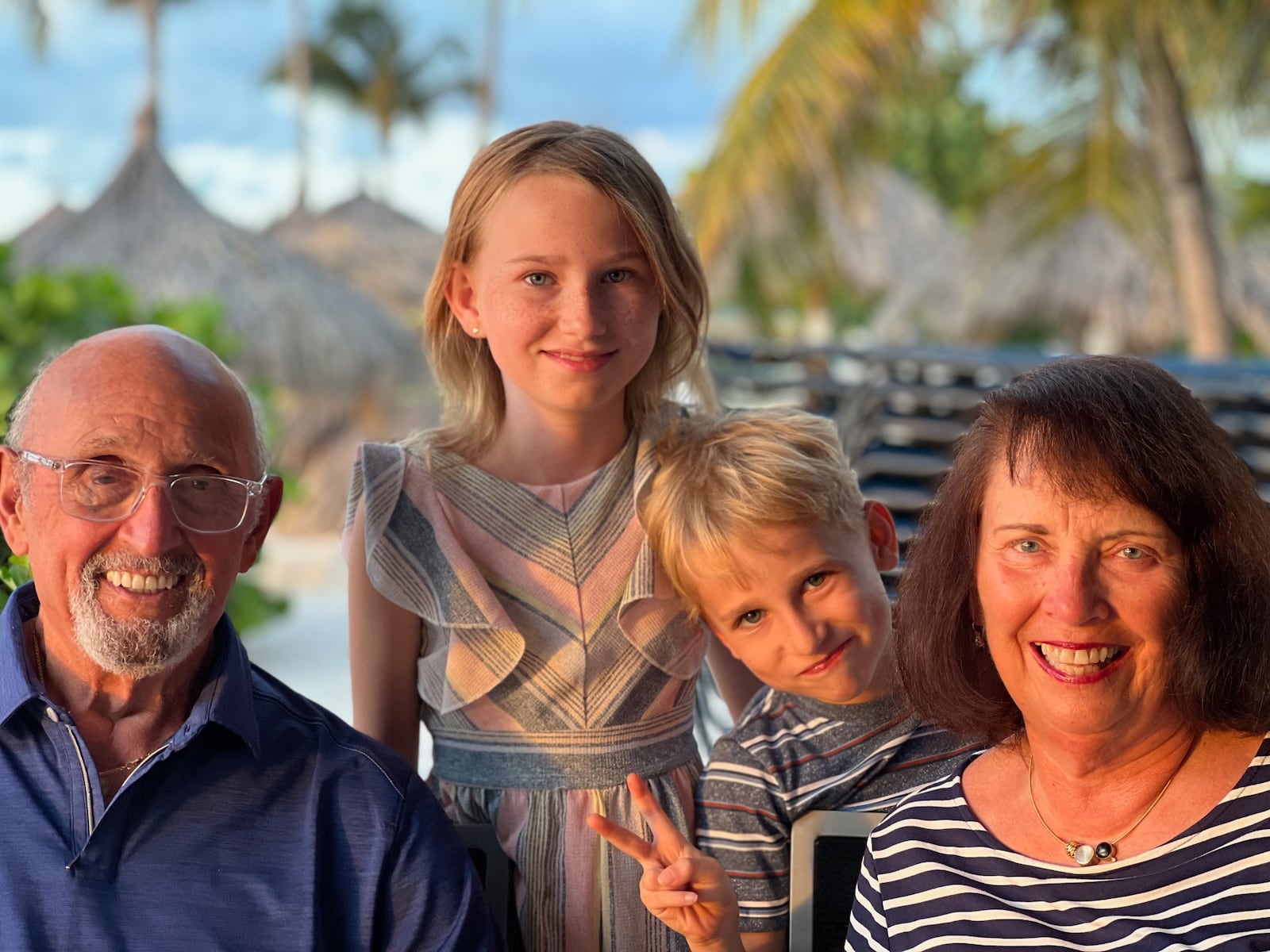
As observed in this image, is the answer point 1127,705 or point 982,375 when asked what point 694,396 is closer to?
point 1127,705

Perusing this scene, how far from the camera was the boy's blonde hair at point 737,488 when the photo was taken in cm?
232

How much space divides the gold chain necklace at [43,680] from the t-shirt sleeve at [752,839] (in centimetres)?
86

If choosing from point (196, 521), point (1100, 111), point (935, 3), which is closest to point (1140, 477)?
point (196, 521)

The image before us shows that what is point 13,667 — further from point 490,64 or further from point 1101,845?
point 490,64

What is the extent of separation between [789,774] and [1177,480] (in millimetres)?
828

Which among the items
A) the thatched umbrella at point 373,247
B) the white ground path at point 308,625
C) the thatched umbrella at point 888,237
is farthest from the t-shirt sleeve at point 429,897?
the thatched umbrella at point 888,237

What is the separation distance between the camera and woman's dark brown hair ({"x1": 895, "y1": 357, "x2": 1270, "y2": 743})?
179 centimetres

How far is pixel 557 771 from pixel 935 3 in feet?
34.9

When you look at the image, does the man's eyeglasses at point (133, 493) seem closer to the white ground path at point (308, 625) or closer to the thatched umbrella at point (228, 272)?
the white ground path at point (308, 625)

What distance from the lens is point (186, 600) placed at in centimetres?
205

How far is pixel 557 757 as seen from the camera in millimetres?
2449

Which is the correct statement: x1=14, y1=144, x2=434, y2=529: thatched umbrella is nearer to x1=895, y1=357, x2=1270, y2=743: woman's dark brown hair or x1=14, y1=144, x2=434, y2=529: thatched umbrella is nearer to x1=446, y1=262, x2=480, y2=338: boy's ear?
x1=446, y1=262, x2=480, y2=338: boy's ear

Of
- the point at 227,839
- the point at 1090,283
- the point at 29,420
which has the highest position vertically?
the point at 1090,283

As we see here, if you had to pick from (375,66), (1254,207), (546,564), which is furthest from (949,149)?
(546,564)
